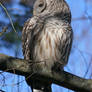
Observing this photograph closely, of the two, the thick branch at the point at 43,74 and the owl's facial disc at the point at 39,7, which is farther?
the owl's facial disc at the point at 39,7

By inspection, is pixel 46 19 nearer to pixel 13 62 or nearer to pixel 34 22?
pixel 34 22

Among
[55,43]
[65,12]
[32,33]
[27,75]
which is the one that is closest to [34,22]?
[32,33]

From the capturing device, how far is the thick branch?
284cm

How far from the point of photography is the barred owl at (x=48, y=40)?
390 cm

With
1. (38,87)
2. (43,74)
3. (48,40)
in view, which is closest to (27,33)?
(48,40)

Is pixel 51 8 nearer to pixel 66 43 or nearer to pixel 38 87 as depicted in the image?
pixel 66 43

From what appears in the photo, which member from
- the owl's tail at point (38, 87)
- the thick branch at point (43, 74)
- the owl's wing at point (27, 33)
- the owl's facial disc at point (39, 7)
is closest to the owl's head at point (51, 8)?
the owl's facial disc at point (39, 7)

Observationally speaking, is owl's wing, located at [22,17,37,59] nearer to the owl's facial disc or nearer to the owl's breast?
the owl's breast

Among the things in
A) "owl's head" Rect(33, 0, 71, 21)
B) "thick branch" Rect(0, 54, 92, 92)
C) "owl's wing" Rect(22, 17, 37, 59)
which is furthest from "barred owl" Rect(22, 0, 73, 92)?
"thick branch" Rect(0, 54, 92, 92)

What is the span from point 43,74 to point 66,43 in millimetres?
1112

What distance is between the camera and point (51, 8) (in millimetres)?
4527

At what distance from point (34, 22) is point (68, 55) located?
32.0 inches

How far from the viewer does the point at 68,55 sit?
4262 millimetres

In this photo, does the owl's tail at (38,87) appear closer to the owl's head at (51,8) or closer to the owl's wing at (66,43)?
the owl's wing at (66,43)
